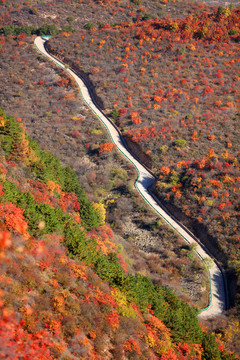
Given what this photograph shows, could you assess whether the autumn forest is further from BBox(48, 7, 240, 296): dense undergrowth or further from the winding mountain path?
the winding mountain path

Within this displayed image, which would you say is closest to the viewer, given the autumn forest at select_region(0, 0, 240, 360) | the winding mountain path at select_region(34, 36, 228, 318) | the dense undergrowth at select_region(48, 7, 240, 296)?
the autumn forest at select_region(0, 0, 240, 360)

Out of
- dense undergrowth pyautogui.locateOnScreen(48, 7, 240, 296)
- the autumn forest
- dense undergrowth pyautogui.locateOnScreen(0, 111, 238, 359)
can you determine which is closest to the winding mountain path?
the autumn forest

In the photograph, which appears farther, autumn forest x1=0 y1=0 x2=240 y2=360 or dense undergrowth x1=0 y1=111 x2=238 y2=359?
autumn forest x1=0 y1=0 x2=240 y2=360

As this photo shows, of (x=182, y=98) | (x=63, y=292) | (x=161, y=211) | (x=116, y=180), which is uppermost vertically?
(x=63, y=292)

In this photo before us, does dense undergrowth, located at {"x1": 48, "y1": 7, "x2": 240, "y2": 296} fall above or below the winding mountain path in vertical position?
above

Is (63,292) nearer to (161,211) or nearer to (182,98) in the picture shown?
(161,211)

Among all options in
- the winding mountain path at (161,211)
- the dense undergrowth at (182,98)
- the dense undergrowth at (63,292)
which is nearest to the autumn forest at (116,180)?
the dense undergrowth at (63,292)

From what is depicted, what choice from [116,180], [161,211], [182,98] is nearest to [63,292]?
[161,211]

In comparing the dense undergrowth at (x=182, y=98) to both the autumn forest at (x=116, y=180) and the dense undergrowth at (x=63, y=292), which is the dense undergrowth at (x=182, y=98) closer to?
the autumn forest at (x=116, y=180)
